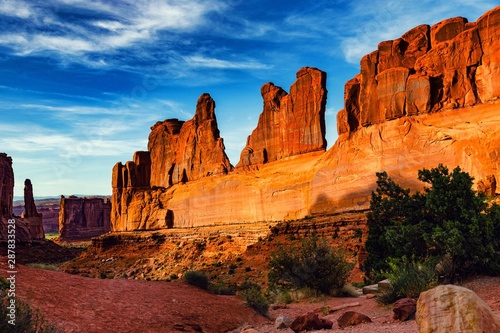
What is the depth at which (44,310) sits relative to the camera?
9570 mm

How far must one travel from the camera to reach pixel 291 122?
4450 centimetres

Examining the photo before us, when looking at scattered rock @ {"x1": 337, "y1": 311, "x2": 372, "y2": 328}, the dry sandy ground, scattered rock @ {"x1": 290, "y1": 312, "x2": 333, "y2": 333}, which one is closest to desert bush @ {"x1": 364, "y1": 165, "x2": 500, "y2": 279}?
the dry sandy ground

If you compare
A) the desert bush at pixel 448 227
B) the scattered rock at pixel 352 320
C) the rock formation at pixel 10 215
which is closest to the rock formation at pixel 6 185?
the rock formation at pixel 10 215

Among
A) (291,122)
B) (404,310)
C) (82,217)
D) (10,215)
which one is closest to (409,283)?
(404,310)

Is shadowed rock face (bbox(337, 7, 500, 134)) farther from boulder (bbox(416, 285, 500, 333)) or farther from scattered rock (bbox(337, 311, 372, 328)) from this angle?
boulder (bbox(416, 285, 500, 333))

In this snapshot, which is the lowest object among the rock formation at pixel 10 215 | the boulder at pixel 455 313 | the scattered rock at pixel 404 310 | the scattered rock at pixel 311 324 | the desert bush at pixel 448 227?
the scattered rock at pixel 311 324

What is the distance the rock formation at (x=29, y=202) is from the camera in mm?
80312

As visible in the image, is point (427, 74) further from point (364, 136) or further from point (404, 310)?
point (404, 310)

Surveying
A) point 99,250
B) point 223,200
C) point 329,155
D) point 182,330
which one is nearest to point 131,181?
point 99,250

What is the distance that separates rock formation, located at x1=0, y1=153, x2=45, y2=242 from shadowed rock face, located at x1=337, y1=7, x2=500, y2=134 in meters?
50.7

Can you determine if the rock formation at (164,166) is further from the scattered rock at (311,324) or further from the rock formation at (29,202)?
the scattered rock at (311,324)

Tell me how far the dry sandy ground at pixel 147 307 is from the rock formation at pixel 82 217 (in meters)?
110

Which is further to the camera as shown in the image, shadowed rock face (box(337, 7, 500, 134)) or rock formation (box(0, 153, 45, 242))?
rock formation (box(0, 153, 45, 242))

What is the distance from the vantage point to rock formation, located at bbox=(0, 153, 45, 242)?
65312mm
